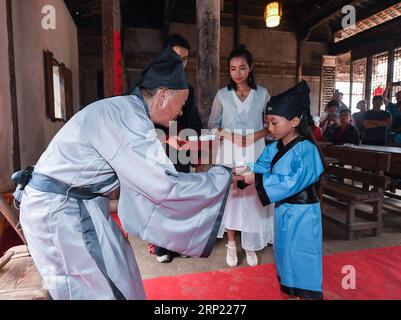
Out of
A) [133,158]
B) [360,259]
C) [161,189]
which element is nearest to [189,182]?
[161,189]

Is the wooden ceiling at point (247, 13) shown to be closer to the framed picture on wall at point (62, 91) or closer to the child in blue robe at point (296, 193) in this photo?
the framed picture on wall at point (62, 91)

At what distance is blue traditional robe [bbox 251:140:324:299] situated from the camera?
2.32 meters

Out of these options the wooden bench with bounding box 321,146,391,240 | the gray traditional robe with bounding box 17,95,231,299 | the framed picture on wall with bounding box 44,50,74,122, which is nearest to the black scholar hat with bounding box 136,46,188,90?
the gray traditional robe with bounding box 17,95,231,299

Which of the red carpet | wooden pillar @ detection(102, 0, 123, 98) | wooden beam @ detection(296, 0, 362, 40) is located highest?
wooden beam @ detection(296, 0, 362, 40)

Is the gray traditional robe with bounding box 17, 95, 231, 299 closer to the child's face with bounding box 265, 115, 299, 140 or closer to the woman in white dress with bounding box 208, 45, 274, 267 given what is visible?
the child's face with bounding box 265, 115, 299, 140

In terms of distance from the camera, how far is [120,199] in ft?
4.63

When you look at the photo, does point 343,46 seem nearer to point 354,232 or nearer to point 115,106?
point 354,232

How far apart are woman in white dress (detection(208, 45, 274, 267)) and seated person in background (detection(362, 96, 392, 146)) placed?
4.75 metres

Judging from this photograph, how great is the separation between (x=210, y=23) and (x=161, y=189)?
9.13ft

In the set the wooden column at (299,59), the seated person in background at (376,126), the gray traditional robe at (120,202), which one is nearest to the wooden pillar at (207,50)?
the gray traditional robe at (120,202)

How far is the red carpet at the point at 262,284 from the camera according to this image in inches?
108

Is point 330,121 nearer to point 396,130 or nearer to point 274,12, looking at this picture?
point 396,130

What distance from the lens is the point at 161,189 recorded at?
1350mm

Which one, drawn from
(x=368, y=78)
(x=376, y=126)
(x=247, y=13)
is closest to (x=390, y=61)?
(x=368, y=78)
